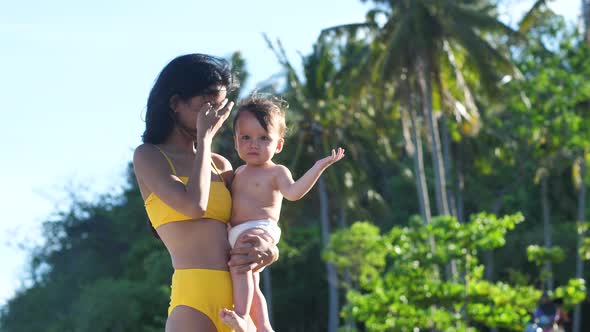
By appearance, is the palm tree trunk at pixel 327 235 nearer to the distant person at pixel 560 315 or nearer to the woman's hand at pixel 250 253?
the distant person at pixel 560 315

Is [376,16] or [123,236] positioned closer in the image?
[376,16]

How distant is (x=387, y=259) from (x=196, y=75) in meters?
31.4

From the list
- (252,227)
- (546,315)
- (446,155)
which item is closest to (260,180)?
(252,227)

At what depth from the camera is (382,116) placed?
1286 inches

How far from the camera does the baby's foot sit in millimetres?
3467

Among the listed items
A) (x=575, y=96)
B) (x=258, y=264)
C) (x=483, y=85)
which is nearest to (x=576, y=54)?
(x=575, y=96)

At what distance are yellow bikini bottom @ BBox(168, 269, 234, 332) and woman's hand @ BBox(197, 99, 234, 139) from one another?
42cm

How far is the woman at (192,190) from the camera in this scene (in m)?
3.46

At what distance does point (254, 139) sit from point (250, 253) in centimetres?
41

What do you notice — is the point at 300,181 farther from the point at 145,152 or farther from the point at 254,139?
the point at 145,152

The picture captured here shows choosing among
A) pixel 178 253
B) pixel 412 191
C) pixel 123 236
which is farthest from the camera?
pixel 123 236

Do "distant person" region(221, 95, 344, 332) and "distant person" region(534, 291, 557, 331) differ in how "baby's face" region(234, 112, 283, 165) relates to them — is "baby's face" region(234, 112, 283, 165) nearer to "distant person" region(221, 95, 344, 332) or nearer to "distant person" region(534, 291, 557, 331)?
"distant person" region(221, 95, 344, 332)

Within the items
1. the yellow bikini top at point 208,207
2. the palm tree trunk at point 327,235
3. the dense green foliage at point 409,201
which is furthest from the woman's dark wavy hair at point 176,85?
the palm tree trunk at point 327,235

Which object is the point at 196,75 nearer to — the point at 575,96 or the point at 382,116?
the point at 575,96
